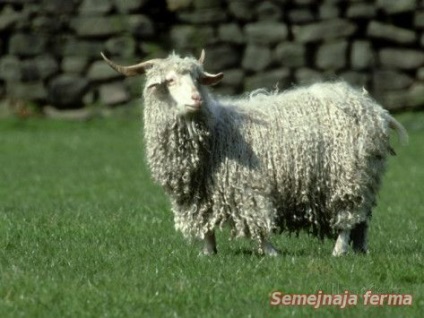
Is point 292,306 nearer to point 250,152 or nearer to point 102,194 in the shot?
point 250,152

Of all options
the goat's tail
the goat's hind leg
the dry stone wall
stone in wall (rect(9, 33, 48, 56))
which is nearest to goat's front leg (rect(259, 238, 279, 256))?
the goat's hind leg

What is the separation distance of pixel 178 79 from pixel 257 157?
2.48ft

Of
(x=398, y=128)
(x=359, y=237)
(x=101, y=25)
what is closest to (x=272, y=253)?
(x=359, y=237)

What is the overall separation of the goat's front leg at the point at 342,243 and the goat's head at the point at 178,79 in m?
1.40

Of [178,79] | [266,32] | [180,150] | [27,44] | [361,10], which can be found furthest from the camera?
[27,44]

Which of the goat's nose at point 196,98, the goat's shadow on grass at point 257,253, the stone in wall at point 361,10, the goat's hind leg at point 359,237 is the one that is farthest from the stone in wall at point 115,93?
the goat's nose at point 196,98

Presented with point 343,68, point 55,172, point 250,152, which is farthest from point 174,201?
point 343,68

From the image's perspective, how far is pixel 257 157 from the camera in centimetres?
946

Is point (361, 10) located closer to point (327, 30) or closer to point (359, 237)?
point (327, 30)

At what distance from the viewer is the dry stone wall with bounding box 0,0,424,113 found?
2425 cm

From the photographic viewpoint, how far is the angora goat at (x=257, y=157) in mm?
9336

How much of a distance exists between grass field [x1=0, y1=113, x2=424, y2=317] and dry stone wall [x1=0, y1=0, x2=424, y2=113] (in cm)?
874

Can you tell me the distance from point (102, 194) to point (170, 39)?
905cm

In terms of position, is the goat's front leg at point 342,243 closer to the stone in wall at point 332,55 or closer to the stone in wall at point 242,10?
the stone in wall at point 332,55
